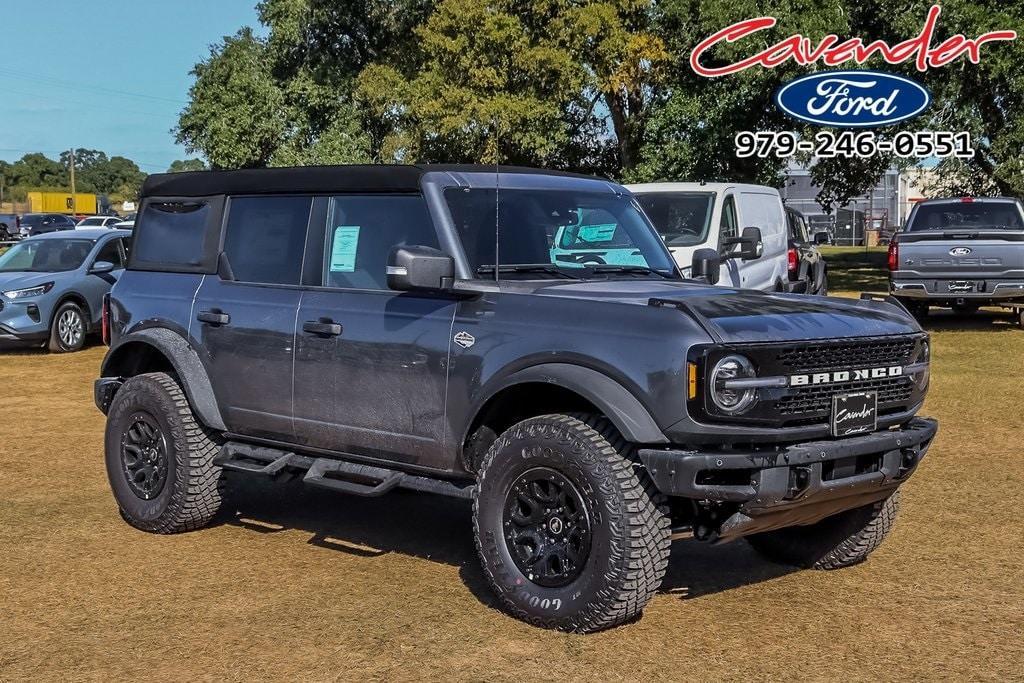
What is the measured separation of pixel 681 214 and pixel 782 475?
32.0 feet

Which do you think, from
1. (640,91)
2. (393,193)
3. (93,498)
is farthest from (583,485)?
(640,91)

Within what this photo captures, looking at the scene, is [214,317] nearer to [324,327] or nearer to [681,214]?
[324,327]

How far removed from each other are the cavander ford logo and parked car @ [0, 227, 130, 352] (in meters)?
15.9

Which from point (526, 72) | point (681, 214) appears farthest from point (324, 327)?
point (526, 72)

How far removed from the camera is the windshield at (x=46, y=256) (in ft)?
63.1

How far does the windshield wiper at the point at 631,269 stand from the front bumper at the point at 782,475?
153 cm

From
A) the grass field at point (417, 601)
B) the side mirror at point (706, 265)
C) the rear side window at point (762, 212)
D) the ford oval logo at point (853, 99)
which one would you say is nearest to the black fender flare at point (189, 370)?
the grass field at point (417, 601)

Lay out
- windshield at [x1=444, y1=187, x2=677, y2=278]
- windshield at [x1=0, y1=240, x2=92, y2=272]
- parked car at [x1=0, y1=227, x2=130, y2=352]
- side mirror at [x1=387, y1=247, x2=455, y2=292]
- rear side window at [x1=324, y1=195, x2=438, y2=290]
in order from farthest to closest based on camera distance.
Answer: windshield at [x1=0, y1=240, x2=92, y2=272] → parked car at [x1=0, y1=227, x2=130, y2=352] → rear side window at [x1=324, y1=195, x2=438, y2=290] → windshield at [x1=444, y1=187, x2=677, y2=278] → side mirror at [x1=387, y1=247, x2=455, y2=292]

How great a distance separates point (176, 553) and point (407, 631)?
6.52 ft

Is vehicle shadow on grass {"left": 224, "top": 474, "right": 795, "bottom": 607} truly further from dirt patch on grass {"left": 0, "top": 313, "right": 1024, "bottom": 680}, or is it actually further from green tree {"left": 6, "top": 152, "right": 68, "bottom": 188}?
green tree {"left": 6, "top": 152, "right": 68, "bottom": 188}

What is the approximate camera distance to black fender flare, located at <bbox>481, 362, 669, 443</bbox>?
17.5 feet

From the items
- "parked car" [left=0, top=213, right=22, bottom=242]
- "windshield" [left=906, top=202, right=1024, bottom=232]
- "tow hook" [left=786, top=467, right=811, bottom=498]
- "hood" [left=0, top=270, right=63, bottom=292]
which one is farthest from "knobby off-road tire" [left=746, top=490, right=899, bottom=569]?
"parked car" [left=0, top=213, right=22, bottom=242]

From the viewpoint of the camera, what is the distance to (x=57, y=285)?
18594mm

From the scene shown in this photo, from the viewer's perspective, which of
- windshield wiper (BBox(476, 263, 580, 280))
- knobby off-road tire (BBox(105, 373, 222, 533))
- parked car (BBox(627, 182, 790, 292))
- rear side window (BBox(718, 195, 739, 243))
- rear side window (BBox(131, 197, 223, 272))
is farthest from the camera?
rear side window (BBox(718, 195, 739, 243))
